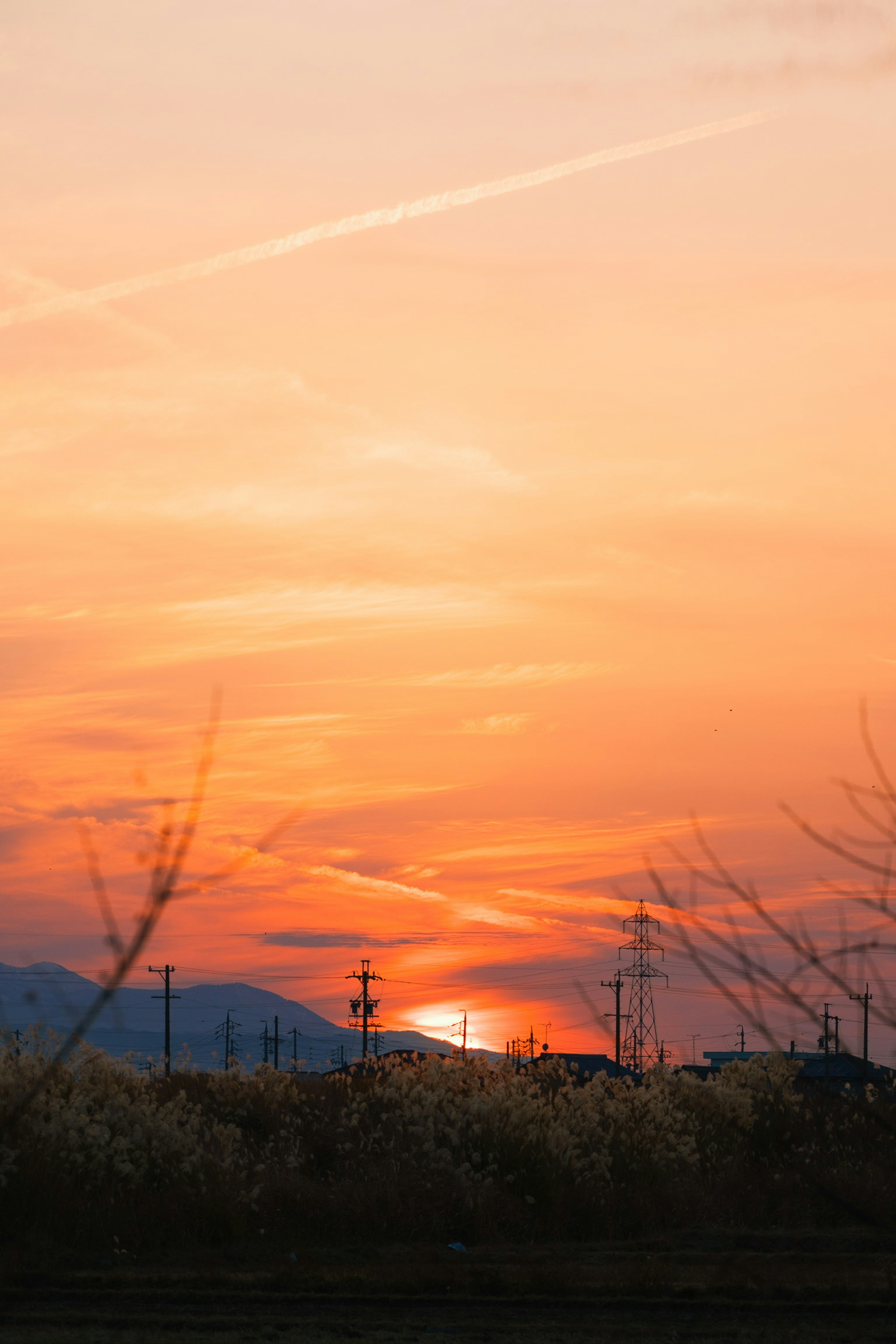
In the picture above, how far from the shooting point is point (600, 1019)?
5328 mm

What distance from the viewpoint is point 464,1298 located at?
14648 millimetres

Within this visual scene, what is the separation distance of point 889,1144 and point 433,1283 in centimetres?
1145

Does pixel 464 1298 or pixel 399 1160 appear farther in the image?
pixel 399 1160

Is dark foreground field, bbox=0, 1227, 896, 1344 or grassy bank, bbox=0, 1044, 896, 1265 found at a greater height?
grassy bank, bbox=0, 1044, 896, 1265

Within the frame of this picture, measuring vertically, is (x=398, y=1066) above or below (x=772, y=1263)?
above

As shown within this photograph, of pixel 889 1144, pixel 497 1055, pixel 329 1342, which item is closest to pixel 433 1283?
pixel 329 1342

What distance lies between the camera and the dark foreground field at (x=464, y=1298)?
42.2 feet

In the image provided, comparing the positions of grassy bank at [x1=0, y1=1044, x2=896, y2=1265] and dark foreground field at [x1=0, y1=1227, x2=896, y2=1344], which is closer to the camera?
dark foreground field at [x1=0, y1=1227, x2=896, y2=1344]

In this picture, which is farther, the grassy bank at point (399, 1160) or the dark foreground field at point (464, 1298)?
the grassy bank at point (399, 1160)

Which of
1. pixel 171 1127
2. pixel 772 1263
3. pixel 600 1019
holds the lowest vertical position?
pixel 772 1263

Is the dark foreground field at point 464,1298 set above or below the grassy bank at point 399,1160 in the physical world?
below

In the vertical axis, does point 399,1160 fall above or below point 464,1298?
above

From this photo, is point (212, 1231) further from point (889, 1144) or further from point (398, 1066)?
point (889, 1144)

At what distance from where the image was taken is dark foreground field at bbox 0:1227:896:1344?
12.9 meters
